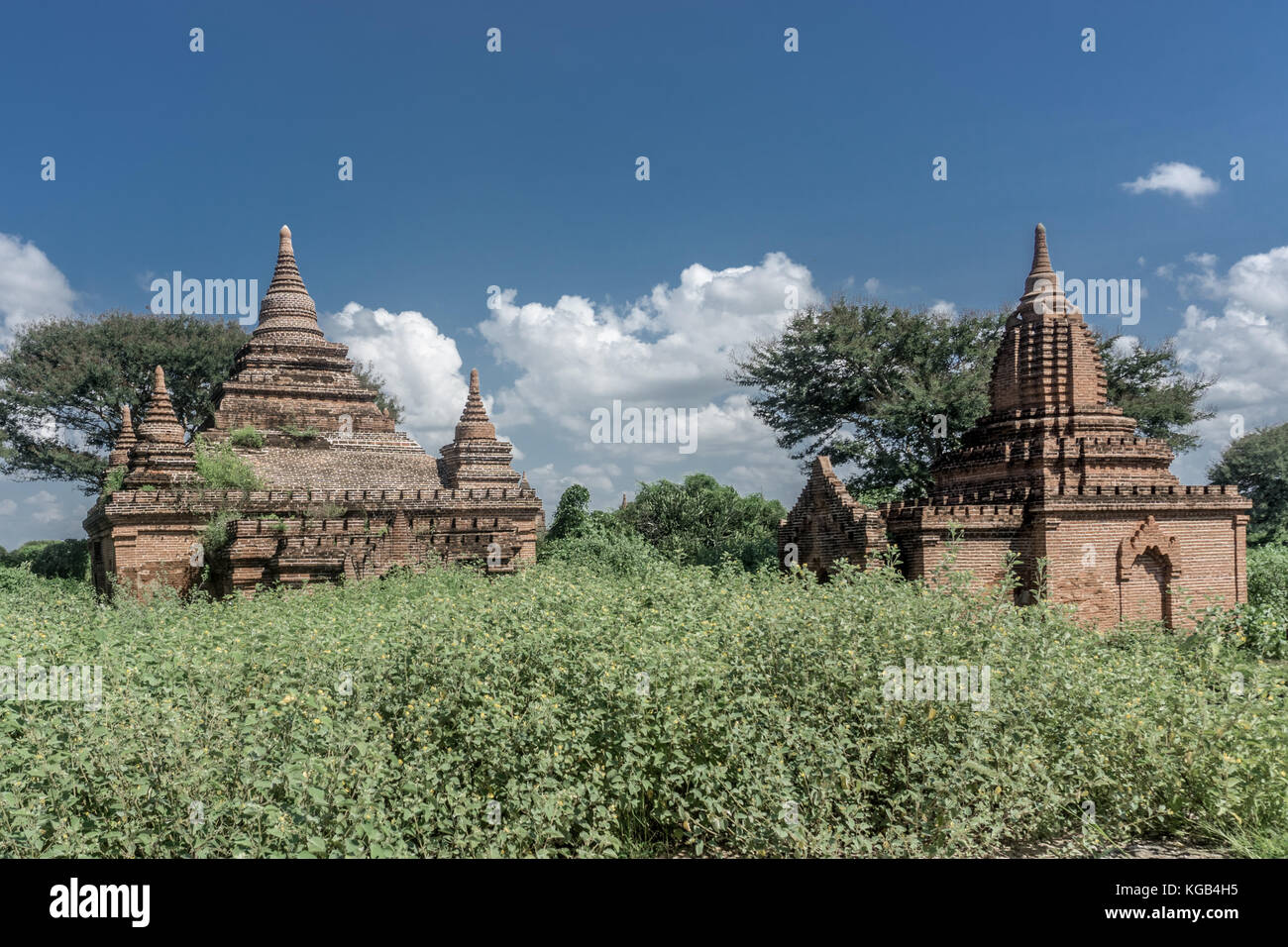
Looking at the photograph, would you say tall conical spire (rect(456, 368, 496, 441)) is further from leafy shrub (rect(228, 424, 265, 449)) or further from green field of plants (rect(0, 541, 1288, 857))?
green field of plants (rect(0, 541, 1288, 857))

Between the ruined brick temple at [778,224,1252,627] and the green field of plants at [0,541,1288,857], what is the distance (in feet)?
20.9

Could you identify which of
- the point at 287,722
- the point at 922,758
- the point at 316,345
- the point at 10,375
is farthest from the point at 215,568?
the point at 10,375

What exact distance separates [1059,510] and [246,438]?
A: 56.6ft

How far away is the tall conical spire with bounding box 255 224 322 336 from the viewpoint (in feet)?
79.2

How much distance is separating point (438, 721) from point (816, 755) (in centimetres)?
248

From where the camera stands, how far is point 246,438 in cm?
2114

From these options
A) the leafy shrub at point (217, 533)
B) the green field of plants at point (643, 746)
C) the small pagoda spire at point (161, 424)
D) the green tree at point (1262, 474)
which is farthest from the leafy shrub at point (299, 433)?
the green tree at point (1262, 474)

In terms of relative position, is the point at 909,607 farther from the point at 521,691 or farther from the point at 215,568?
the point at 215,568

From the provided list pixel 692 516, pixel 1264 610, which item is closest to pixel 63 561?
pixel 692 516

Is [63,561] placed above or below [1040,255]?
below

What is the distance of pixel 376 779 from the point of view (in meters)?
4.98

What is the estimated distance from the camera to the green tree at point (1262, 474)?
1484 inches

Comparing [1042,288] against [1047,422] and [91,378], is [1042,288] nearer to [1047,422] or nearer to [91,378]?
[1047,422]

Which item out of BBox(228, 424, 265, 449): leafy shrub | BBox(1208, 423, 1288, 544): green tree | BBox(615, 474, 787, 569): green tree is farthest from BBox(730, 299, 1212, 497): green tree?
BBox(1208, 423, 1288, 544): green tree
